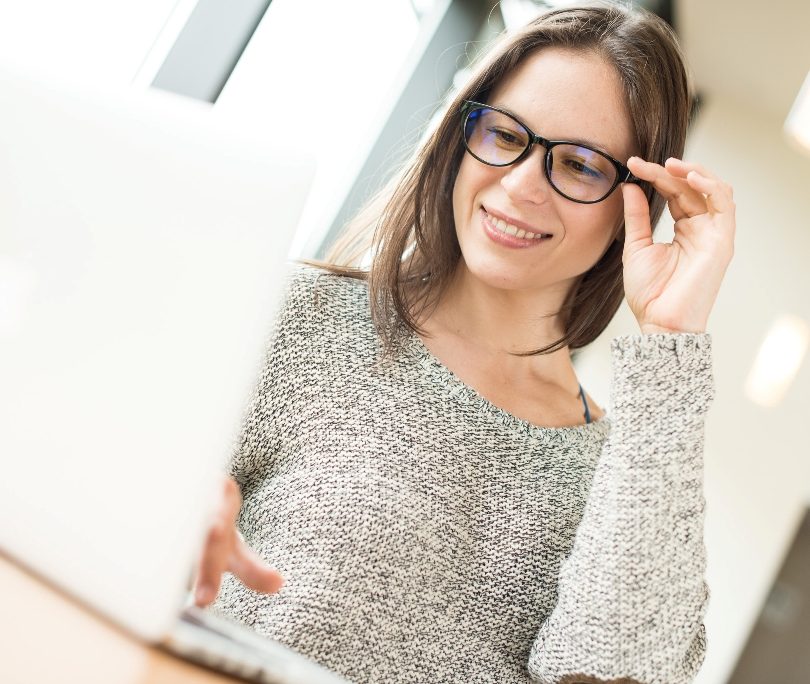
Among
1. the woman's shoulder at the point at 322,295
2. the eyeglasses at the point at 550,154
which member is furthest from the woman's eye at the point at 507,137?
the woman's shoulder at the point at 322,295

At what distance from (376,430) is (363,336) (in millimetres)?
128

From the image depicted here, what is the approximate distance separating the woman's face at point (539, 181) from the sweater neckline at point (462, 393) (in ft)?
0.41

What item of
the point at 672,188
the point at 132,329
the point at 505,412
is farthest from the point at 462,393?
the point at 132,329

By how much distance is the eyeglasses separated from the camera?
37.8 inches

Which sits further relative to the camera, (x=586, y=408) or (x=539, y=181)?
(x=586, y=408)

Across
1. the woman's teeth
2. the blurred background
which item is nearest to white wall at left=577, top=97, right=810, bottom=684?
the blurred background

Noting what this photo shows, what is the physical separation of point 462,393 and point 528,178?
274 mm

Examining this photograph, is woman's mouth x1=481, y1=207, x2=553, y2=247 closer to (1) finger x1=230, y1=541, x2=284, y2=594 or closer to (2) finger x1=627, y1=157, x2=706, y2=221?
(2) finger x1=627, y1=157, x2=706, y2=221

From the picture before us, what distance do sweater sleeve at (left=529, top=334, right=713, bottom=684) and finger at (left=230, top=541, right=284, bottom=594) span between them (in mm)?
445

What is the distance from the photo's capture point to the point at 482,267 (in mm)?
1009

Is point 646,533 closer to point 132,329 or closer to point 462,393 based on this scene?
point 462,393

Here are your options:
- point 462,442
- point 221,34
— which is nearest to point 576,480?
point 462,442

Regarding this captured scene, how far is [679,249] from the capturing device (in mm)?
1033

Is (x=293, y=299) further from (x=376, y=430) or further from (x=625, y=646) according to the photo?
(x=625, y=646)
